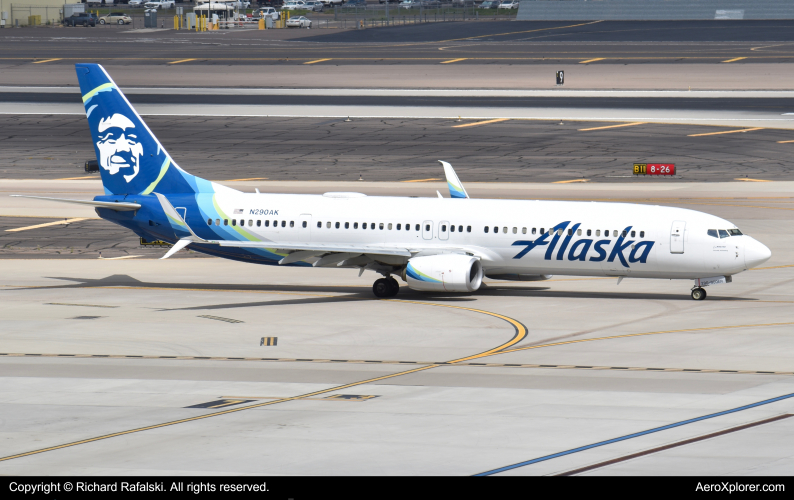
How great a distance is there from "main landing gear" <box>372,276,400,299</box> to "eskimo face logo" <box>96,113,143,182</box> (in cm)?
1246

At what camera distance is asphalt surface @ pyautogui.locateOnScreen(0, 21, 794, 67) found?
15562 cm

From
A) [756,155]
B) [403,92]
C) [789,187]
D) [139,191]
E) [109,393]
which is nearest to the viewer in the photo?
[109,393]

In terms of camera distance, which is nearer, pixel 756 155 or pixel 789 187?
Result: pixel 789 187

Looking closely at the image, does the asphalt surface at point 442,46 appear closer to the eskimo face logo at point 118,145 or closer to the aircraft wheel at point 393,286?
the eskimo face logo at point 118,145

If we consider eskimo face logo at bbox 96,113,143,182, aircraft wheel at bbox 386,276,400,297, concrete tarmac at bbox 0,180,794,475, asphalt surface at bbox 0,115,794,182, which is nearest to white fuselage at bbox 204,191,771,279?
aircraft wheel at bbox 386,276,400,297

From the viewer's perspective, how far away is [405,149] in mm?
94625

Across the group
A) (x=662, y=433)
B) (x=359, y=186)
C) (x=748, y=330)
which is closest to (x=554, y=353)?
(x=748, y=330)

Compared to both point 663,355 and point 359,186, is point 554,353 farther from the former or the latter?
point 359,186

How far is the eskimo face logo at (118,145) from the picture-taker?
50594 millimetres

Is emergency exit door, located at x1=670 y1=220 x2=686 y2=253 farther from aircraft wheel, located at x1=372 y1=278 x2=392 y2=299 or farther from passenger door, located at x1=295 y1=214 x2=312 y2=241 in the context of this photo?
passenger door, located at x1=295 y1=214 x2=312 y2=241

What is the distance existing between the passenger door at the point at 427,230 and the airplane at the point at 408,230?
43 mm

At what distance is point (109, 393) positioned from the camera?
1200 inches

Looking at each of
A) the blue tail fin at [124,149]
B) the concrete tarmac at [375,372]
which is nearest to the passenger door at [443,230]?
the concrete tarmac at [375,372]

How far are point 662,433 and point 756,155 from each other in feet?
227
